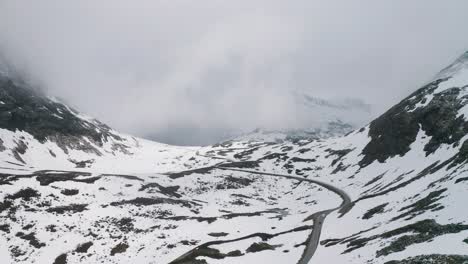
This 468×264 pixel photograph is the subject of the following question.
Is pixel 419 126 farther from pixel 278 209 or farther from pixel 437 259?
pixel 437 259

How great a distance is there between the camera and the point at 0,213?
220 ft

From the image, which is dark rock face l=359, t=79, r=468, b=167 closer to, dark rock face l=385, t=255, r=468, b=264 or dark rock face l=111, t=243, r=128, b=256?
dark rock face l=385, t=255, r=468, b=264

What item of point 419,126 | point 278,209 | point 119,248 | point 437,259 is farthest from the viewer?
point 419,126

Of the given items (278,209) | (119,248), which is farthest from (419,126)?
(119,248)

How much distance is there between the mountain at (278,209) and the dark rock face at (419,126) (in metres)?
0.50

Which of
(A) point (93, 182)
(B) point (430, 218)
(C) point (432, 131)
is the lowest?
(B) point (430, 218)

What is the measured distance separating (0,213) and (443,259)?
7019 centimetres

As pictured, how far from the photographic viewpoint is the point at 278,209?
103875 mm

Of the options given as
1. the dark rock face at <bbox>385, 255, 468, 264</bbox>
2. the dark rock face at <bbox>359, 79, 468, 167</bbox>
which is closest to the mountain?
the dark rock face at <bbox>385, 255, 468, 264</bbox>

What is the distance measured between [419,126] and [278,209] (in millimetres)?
54880

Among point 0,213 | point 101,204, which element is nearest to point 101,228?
point 101,204

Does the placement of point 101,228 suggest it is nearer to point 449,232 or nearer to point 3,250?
point 3,250

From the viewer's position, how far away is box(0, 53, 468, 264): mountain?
42.7 metres

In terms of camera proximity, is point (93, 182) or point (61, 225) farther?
point (93, 182)
